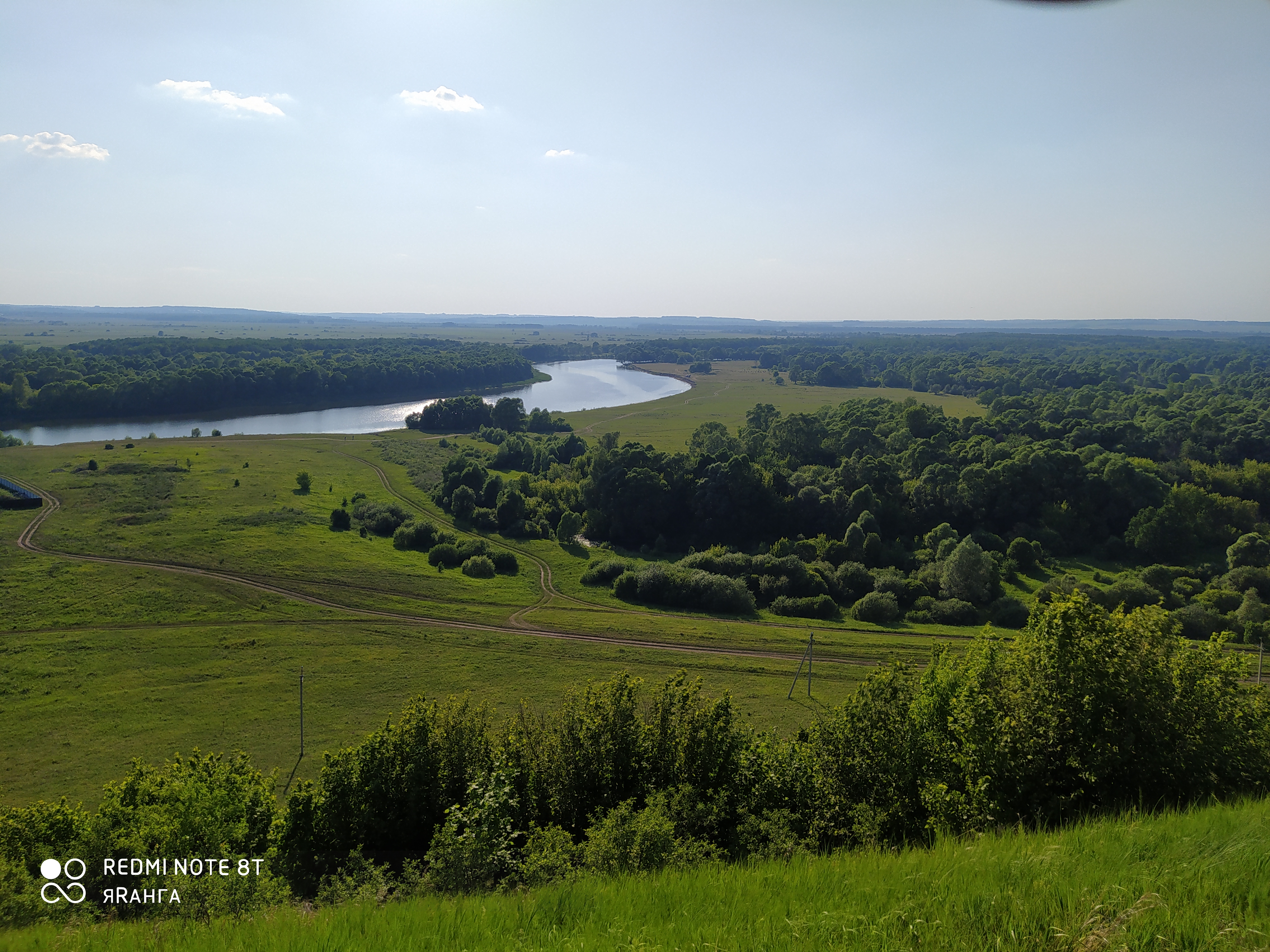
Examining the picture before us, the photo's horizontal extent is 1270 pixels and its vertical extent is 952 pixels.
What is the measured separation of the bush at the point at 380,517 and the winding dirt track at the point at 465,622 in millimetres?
14866

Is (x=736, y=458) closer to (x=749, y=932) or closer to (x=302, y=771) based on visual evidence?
(x=302, y=771)

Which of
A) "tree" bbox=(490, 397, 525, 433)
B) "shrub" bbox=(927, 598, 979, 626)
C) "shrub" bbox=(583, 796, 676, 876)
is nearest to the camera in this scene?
"shrub" bbox=(583, 796, 676, 876)

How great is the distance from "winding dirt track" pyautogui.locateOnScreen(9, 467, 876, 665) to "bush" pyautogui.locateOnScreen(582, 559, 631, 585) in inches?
112

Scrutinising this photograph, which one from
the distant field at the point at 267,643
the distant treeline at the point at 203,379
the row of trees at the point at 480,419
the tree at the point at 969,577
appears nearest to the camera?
the distant field at the point at 267,643

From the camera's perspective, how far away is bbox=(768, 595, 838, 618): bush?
163 ft

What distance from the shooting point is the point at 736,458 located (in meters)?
69.6

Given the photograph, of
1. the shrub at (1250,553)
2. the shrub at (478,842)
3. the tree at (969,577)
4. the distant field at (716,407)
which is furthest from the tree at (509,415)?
the shrub at (478,842)

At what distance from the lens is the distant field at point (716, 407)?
114812mm

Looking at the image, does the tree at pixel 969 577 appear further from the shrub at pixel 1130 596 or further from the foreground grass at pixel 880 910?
the foreground grass at pixel 880 910

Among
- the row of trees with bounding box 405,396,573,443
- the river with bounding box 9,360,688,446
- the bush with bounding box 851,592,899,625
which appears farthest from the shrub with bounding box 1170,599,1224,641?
the river with bounding box 9,360,688,446

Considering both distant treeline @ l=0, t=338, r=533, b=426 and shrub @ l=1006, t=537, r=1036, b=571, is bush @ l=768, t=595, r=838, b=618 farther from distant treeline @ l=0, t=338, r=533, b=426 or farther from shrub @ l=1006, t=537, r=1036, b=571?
distant treeline @ l=0, t=338, r=533, b=426

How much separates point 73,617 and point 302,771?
2525 cm

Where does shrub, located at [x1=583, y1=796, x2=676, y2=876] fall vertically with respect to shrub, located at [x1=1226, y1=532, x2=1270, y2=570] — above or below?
above

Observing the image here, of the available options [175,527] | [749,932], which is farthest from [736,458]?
[749,932]
